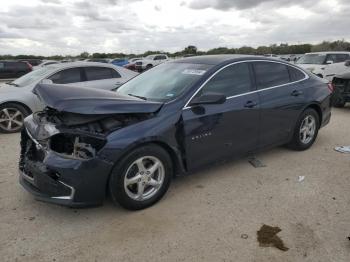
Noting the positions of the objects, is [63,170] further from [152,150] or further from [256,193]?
[256,193]

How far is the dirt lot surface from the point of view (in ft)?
10.0

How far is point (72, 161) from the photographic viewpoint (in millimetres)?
3320

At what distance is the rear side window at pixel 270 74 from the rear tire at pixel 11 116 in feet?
17.4

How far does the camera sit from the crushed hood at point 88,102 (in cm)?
339

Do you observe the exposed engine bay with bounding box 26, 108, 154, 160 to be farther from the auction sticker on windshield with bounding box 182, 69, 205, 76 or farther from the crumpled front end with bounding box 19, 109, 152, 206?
the auction sticker on windshield with bounding box 182, 69, 205, 76

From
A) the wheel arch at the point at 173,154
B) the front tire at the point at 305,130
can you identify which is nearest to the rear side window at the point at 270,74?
the front tire at the point at 305,130

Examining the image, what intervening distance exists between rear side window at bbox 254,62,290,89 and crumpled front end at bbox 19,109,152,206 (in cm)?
210

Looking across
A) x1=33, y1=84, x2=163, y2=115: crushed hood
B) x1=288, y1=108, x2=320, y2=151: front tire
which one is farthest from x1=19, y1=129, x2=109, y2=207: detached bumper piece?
x1=288, y1=108, x2=320, y2=151: front tire

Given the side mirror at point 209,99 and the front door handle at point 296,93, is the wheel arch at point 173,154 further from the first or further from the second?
the front door handle at point 296,93

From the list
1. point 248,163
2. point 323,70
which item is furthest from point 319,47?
point 248,163

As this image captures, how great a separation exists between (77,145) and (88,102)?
0.44 metres

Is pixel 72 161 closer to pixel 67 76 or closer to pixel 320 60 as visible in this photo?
pixel 67 76

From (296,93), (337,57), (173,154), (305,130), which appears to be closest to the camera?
(173,154)

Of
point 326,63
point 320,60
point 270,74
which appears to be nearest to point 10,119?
point 270,74
